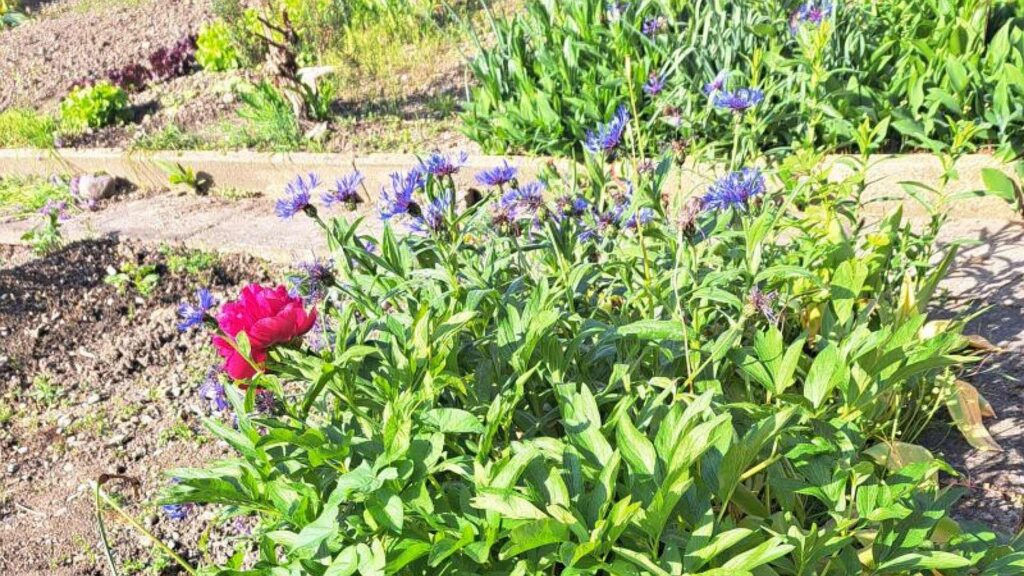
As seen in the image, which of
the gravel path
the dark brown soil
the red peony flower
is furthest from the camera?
the gravel path

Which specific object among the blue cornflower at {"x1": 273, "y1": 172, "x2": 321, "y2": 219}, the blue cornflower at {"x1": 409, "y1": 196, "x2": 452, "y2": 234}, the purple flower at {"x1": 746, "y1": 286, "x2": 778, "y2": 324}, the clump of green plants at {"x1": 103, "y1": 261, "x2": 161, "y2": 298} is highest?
the blue cornflower at {"x1": 273, "y1": 172, "x2": 321, "y2": 219}

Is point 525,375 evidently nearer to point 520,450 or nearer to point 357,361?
point 520,450

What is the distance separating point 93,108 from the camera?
6.09m

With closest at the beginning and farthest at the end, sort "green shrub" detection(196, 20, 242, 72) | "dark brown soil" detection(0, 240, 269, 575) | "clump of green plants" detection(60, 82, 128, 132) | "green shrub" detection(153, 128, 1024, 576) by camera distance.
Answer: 1. "green shrub" detection(153, 128, 1024, 576)
2. "dark brown soil" detection(0, 240, 269, 575)
3. "clump of green plants" detection(60, 82, 128, 132)
4. "green shrub" detection(196, 20, 242, 72)

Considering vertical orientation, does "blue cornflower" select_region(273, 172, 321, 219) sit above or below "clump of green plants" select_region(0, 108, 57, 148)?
above

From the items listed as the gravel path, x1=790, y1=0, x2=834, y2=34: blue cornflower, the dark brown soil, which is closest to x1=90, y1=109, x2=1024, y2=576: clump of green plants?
the dark brown soil

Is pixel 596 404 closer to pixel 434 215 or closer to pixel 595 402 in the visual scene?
pixel 595 402

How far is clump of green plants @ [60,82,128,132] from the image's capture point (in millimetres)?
6109

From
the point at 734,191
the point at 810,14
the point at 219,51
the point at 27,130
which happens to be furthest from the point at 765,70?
the point at 27,130

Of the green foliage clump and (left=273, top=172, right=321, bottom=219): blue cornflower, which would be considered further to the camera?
the green foliage clump

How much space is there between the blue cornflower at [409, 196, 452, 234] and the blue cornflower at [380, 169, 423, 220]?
0.05 m

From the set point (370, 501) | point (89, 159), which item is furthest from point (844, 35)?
point (89, 159)

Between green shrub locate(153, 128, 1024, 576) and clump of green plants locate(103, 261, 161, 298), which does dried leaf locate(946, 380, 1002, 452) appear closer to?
green shrub locate(153, 128, 1024, 576)

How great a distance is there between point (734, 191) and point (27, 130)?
6.00 metres
